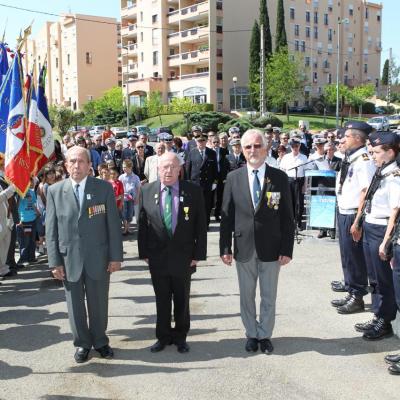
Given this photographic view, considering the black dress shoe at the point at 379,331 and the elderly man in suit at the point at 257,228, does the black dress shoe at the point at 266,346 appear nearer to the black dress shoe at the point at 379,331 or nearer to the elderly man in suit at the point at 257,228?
the elderly man in suit at the point at 257,228

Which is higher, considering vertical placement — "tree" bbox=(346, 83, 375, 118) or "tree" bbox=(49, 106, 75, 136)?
"tree" bbox=(346, 83, 375, 118)

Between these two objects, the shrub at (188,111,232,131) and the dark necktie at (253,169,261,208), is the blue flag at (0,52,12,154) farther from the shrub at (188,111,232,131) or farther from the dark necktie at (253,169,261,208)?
the shrub at (188,111,232,131)

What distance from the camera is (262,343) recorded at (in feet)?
16.1

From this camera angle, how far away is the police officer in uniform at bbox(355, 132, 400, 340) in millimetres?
4949

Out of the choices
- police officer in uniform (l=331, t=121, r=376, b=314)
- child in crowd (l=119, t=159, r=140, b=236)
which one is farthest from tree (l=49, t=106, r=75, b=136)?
police officer in uniform (l=331, t=121, r=376, b=314)

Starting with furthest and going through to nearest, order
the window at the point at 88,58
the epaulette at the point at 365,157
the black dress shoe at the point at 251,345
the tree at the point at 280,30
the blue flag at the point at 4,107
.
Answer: the window at the point at 88,58 → the tree at the point at 280,30 → the blue flag at the point at 4,107 → the epaulette at the point at 365,157 → the black dress shoe at the point at 251,345

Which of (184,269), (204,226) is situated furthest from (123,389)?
(204,226)

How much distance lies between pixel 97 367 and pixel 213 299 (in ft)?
7.19

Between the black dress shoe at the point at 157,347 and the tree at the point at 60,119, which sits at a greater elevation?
the tree at the point at 60,119

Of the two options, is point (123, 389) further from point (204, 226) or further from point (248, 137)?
point (248, 137)

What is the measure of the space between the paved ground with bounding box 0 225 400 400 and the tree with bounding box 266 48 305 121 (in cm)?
5198

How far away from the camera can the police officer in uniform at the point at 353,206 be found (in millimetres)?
5840

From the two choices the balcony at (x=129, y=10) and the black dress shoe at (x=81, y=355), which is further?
the balcony at (x=129, y=10)

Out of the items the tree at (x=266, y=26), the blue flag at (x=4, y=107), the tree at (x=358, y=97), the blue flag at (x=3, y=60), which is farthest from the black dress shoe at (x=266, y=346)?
the tree at (x=358, y=97)
